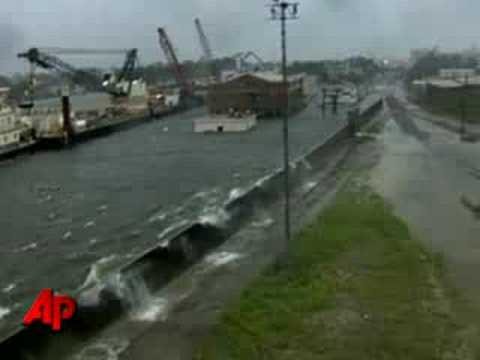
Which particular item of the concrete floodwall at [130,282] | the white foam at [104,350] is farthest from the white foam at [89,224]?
the white foam at [104,350]

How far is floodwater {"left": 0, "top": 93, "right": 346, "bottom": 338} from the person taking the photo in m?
9.56

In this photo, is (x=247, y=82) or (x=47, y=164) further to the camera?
(x=247, y=82)

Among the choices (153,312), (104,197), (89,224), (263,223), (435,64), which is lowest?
(104,197)

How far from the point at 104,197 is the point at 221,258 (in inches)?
279

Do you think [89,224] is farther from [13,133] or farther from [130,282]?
[13,133]

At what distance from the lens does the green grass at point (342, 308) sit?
554cm

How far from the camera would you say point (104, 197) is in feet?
50.7

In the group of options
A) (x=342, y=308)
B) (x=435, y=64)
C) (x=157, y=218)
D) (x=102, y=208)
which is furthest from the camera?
(x=435, y=64)

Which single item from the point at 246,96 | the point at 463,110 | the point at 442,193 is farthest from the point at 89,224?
the point at 246,96

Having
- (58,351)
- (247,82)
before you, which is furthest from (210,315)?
(247,82)

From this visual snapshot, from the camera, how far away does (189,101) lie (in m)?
53.4

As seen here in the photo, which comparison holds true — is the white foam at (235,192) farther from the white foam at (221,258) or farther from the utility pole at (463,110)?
the utility pole at (463,110)

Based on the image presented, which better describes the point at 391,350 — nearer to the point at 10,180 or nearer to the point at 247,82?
the point at 10,180

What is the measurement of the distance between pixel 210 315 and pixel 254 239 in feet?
11.3
